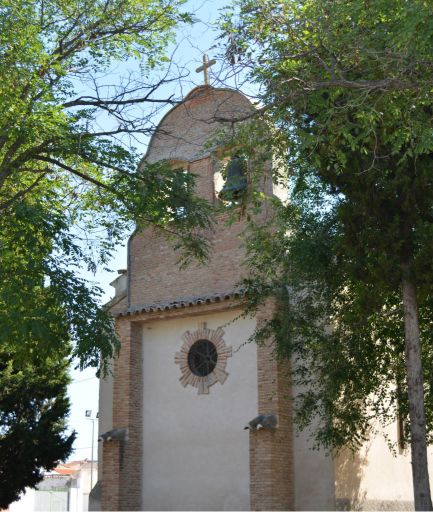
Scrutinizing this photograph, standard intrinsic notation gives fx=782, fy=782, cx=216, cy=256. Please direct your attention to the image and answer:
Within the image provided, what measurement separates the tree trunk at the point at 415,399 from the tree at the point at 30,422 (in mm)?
7389

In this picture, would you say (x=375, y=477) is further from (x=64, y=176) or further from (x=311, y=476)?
(x=64, y=176)

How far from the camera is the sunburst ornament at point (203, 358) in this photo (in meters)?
16.3

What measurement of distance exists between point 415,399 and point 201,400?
692cm

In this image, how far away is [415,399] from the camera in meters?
10.2

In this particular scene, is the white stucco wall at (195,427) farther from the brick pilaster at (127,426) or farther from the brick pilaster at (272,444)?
the brick pilaster at (272,444)

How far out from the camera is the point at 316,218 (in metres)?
12.7

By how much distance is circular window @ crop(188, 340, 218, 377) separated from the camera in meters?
16.5

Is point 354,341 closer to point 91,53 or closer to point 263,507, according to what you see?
point 263,507

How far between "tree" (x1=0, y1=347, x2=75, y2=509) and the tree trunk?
7.39 metres

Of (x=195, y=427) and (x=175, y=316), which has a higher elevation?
(x=175, y=316)

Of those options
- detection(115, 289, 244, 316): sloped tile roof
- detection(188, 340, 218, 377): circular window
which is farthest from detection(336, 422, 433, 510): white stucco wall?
detection(115, 289, 244, 316): sloped tile roof

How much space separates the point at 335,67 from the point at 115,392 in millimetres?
10574

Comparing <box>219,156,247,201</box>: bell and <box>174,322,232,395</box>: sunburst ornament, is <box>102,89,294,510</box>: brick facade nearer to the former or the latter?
<box>174,322,232,395</box>: sunburst ornament

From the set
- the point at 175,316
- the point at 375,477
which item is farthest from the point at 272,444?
the point at 175,316
